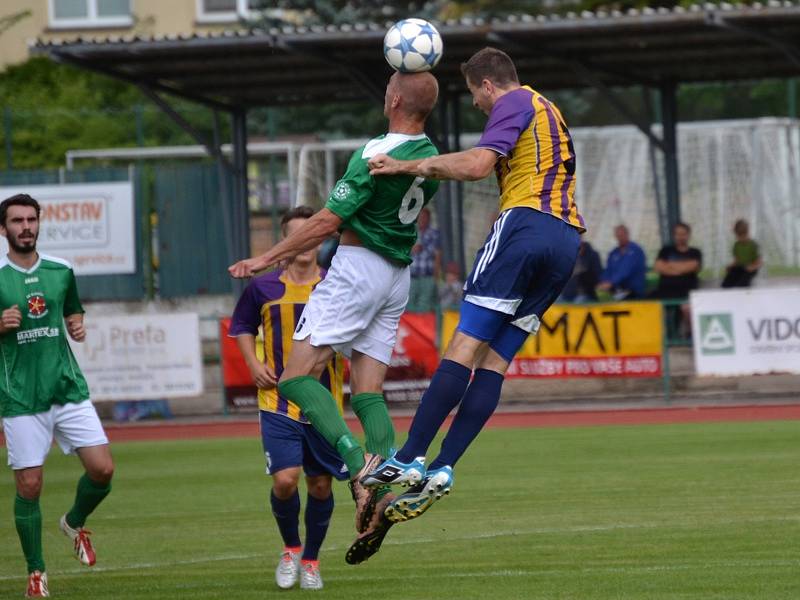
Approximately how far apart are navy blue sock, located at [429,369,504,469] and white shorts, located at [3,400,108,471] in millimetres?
2571

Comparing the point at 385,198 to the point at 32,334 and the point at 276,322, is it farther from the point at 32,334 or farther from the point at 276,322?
the point at 32,334

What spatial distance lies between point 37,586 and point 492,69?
13.7 feet

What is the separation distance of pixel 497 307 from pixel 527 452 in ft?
28.6

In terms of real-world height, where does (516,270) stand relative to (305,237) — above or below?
below

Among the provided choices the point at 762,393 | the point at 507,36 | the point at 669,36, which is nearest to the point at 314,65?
the point at 507,36

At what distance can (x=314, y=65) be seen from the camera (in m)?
23.3

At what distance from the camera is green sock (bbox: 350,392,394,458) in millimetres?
8375

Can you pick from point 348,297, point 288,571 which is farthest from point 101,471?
point 348,297

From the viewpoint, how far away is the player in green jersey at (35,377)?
959 cm

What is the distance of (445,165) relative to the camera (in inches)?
307

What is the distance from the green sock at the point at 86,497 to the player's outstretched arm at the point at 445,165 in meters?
3.25

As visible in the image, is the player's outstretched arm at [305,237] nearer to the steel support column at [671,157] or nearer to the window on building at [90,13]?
the steel support column at [671,157]

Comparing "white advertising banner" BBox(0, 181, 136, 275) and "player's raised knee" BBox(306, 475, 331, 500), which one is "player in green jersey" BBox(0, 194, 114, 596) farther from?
"white advertising banner" BBox(0, 181, 136, 275)

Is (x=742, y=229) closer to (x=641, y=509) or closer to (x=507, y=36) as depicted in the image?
(x=507, y=36)
